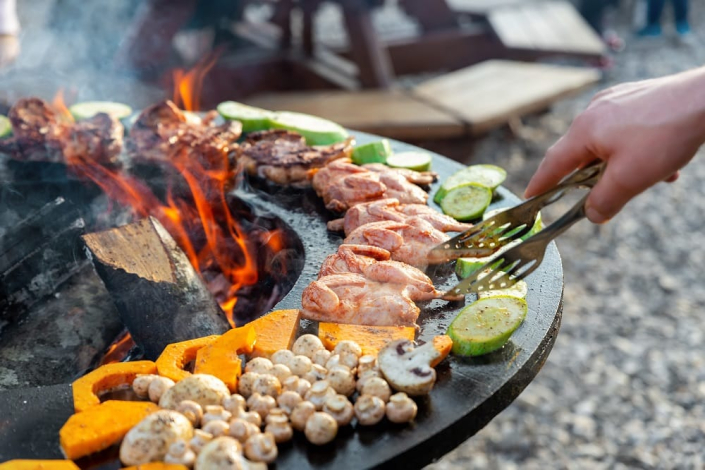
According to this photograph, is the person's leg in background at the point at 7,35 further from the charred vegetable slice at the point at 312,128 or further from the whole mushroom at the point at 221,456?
the whole mushroom at the point at 221,456

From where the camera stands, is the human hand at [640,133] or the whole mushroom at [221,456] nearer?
the whole mushroom at [221,456]

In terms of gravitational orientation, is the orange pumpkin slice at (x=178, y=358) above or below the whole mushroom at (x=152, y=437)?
below

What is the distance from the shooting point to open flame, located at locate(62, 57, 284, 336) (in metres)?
2.93

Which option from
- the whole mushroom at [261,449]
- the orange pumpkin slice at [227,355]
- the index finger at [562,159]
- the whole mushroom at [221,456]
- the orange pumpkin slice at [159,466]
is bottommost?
the orange pumpkin slice at [227,355]

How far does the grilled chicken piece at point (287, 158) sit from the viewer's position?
9.75ft

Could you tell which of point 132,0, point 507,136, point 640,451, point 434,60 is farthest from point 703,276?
point 132,0

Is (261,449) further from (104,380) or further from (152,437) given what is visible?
(104,380)

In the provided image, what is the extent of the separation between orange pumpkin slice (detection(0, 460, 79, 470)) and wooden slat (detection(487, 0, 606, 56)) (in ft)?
25.6

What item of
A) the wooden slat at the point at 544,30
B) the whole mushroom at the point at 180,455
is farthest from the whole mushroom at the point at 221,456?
A: the wooden slat at the point at 544,30

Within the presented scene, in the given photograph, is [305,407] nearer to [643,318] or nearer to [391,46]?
[643,318]

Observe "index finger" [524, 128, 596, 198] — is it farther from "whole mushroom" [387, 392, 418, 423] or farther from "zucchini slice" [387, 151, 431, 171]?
"zucchini slice" [387, 151, 431, 171]

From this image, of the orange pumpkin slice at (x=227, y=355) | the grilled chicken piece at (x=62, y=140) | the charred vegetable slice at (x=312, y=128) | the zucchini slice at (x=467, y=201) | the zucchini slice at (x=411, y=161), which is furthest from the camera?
the charred vegetable slice at (x=312, y=128)

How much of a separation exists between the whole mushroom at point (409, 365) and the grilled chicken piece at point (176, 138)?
4.98 ft

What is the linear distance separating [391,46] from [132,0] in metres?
3.14
